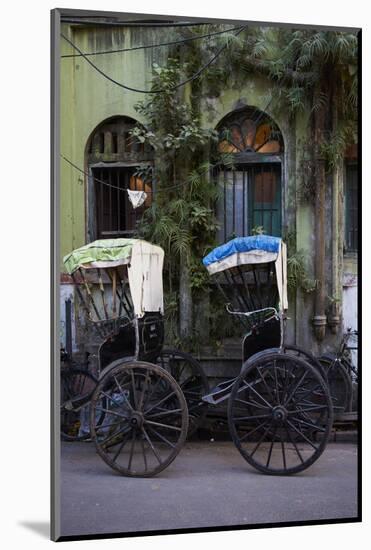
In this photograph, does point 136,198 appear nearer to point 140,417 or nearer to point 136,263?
point 136,263

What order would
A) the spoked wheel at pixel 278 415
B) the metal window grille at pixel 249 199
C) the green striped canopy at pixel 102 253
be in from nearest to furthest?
the green striped canopy at pixel 102 253, the spoked wheel at pixel 278 415, the metal window grille at pixel 249 199

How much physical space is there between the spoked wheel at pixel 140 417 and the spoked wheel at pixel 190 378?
0.16 m

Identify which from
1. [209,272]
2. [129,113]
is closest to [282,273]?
[209,272]

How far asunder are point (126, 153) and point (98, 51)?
85cm

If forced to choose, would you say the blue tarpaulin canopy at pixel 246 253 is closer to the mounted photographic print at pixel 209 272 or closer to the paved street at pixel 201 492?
the mounted photographic print at pixel 209 272

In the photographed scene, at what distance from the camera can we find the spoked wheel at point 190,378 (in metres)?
7.03

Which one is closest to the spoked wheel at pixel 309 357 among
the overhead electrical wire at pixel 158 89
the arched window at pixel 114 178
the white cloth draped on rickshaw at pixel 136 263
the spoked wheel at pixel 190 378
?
the spoked wheel at pixel 190 378

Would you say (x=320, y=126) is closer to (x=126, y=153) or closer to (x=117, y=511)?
(x=126, y=153)

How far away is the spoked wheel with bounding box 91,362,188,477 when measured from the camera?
6852 mm

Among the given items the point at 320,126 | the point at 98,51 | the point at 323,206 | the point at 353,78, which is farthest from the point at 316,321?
the point at 98,51

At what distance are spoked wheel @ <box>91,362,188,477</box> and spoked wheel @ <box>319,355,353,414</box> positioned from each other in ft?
4.26

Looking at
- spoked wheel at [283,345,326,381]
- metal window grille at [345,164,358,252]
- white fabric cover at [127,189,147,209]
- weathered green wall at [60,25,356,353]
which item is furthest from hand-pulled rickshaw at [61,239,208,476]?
metal window grille at [345,164,358,252]

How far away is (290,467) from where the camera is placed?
6.99 meters

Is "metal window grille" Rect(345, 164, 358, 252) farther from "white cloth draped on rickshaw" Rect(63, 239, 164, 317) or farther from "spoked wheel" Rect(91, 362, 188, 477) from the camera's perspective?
"spoked wheel" Rect(91, 362, 188, 477)
